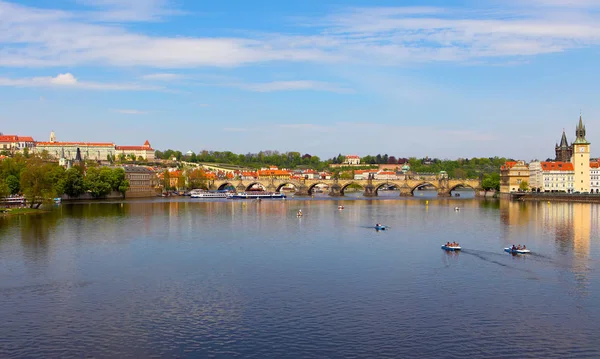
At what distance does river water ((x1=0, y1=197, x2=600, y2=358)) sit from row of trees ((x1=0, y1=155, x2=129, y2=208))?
843 inches

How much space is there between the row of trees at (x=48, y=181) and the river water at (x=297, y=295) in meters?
21.4

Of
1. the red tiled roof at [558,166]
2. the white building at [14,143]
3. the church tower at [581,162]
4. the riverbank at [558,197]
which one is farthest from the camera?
the white building at [14,143]

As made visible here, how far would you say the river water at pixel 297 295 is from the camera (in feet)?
69.1

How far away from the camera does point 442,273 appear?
32625 mm

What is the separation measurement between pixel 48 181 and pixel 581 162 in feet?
278

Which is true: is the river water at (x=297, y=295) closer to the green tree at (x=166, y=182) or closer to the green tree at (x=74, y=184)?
the green tree at (x=74, y=184)

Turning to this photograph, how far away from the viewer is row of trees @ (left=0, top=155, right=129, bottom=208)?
71.4m

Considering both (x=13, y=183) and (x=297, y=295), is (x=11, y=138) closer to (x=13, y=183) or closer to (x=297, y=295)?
(x=13, y=183)

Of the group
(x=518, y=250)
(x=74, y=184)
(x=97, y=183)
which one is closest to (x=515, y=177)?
(x=97, y=183)

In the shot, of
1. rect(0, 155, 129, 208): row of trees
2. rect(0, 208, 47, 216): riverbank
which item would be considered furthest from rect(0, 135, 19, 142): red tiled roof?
rect(0, 208, 47, 216): riverbank

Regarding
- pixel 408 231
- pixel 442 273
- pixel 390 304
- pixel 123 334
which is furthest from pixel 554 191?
pixel 123 334

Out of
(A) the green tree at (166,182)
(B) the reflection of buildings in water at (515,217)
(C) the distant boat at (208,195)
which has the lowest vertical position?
(B) the reflection of buildings in water at (515,217)

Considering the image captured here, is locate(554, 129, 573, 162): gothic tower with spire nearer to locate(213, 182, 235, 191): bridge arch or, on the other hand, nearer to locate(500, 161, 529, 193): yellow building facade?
locate(500, 161, 529, 193): yellow building facade

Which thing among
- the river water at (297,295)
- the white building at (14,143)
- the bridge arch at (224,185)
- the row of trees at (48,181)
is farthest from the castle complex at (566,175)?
the white building at (14,143)
